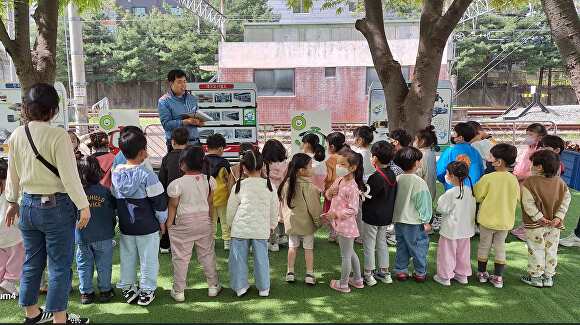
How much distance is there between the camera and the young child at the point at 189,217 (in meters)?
3.60

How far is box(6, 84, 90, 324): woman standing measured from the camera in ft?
9.40

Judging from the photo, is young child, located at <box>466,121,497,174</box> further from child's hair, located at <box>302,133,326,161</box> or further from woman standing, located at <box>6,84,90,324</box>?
woman standing, located at <box>6,84,90,324</box>

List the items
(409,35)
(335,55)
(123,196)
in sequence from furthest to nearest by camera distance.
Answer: (409,35), (335,55), (123,196)

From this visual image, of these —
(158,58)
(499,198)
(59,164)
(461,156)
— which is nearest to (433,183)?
(461,156)

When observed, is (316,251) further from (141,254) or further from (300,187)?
(141,254)

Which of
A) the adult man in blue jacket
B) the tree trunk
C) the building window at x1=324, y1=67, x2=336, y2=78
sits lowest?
the adult man in blue jacket

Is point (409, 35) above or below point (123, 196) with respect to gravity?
above

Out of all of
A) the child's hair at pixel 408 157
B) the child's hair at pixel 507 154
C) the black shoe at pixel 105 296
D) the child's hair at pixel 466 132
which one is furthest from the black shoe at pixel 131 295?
the child's hair at pixel 466 132

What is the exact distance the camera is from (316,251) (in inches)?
198

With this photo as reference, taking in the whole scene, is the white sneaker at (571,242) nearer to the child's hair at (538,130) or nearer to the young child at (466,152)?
the child's hair at (538,130)

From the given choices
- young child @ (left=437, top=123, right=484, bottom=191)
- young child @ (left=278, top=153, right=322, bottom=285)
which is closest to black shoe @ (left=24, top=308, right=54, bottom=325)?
young child @ (left=278, top=153, right=322, bottom=285)

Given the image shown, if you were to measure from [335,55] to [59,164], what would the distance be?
14372 millimetres

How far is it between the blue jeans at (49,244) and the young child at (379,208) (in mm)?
2357

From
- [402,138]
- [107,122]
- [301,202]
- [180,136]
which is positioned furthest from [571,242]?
[107,122]
